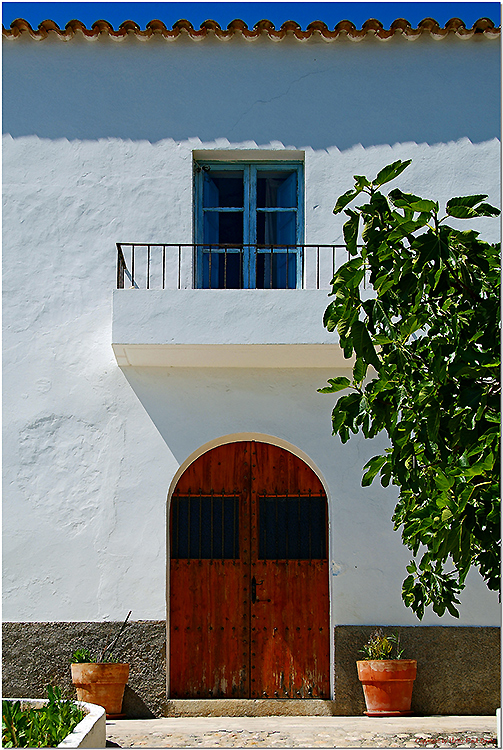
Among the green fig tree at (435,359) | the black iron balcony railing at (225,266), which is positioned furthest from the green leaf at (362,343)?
the black iron balcony railing at (225,266)

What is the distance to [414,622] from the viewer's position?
24.0 ft

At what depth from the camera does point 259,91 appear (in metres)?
8.18

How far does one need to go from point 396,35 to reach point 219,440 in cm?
448

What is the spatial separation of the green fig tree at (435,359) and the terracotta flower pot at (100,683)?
13.0 ft

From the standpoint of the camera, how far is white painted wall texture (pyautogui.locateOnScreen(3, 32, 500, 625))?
7414 mm

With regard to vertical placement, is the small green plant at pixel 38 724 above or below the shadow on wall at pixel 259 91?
below

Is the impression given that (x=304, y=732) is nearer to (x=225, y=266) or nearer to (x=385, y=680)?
(x=385, y=680)

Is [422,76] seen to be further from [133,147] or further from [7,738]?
[7,738]

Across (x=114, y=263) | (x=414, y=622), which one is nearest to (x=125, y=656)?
(x=414, y=622)

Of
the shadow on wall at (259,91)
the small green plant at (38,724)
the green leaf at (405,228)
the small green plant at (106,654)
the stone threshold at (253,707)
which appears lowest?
the stone threshold at (253,707)

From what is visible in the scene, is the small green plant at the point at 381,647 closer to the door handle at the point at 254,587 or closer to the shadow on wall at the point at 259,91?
the door handle at the point at 254,587

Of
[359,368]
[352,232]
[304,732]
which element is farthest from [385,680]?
[352,232]

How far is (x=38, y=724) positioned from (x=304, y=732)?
280cm

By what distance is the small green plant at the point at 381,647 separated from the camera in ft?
23.2
